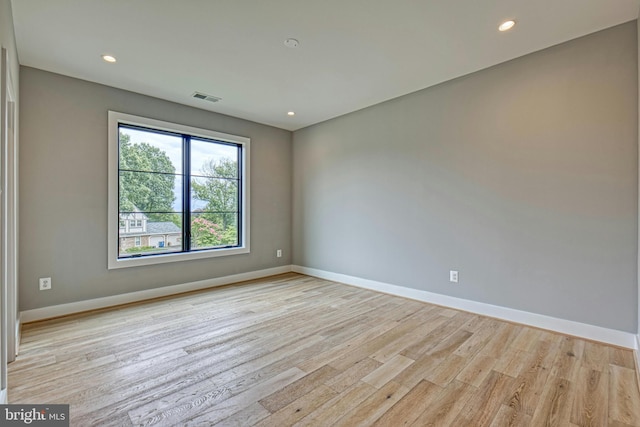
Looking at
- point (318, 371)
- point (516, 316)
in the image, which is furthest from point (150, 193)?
point (516, 316)

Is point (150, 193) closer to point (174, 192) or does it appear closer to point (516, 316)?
point (174, 192)

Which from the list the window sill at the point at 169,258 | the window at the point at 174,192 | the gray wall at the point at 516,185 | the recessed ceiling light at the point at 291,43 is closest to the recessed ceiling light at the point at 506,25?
the gray wall at the point at 516,185

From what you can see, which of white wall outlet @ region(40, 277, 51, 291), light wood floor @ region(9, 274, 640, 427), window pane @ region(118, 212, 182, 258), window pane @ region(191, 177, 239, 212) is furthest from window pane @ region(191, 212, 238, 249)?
white wall outlet @ region(40, 277, 51, 291)

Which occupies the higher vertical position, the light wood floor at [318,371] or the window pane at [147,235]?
the window pane at [147,235]

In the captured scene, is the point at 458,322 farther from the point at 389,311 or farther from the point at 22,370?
the point at 22,370

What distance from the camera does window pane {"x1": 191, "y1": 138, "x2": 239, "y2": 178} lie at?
4395 mm

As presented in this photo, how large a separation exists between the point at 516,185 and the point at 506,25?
4.72 feet

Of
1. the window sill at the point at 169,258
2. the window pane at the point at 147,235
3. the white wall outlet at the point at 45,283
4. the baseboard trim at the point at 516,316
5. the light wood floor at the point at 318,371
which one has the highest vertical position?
the window pane at the point at 147,235

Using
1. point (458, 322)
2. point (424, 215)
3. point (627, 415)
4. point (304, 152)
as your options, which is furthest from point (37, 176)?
point (627, 415)

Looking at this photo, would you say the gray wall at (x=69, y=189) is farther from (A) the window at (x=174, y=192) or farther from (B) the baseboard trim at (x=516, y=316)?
(B) the baseboard trim at (x=516, y=316)

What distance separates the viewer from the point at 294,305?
358cm

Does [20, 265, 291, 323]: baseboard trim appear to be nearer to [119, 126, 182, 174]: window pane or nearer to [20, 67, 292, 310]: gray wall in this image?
[20, 67, 292, 310]: gray wall

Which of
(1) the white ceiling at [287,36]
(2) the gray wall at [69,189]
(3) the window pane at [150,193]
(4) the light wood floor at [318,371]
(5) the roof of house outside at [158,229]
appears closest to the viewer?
(4) the light wood floor at [318,371]

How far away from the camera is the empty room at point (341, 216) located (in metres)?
1.91
